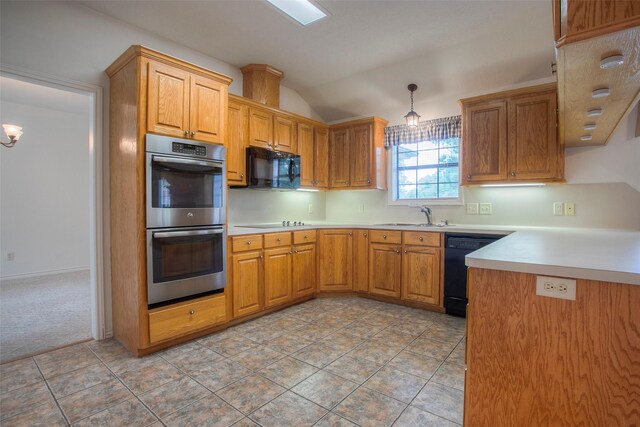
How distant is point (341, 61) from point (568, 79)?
2497 mm

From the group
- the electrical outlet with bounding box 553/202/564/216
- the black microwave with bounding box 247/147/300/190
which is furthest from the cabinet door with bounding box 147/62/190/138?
the electrical outlet with bounding box 553/202/564/216

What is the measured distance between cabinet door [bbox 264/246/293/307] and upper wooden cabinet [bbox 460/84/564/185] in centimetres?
206

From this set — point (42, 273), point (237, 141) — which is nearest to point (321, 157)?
point (237, 141)

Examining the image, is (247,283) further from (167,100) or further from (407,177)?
(407,177)

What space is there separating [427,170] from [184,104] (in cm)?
288

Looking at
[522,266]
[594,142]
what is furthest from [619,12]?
[594,142]

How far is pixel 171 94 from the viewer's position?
7.93ft

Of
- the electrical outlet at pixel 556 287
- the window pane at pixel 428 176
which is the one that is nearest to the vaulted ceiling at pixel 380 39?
the window pane at pixel 428 176

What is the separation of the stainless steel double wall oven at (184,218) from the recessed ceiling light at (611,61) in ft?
8.00

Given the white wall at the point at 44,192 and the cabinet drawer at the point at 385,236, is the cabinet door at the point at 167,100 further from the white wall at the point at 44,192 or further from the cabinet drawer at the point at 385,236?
the white wall at the point at 44,192

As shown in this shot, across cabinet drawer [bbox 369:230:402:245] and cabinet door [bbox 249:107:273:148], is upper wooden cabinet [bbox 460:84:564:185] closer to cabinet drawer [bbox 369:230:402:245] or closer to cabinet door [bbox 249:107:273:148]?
cabinet drawer [bbox 369:230:402:245]

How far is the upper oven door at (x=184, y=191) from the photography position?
231 cm

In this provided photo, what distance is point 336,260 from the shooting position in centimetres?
383

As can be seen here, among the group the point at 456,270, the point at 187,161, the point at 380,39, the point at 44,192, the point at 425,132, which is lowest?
the point at 456,270
